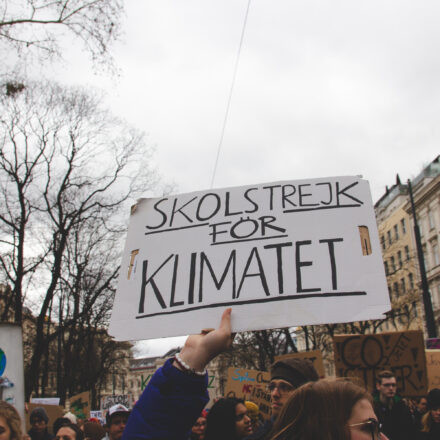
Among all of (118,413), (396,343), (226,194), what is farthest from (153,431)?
(396,343)

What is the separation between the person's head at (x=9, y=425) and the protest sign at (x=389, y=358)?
12.8ft

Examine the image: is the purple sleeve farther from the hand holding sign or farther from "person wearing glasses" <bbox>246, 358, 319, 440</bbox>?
"person wearing glasses" <bbox>246, 358, 319, 440</bbox>

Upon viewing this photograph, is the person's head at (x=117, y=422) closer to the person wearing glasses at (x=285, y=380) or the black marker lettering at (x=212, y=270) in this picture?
→ the person wearing glasses at (x=285, y=380)

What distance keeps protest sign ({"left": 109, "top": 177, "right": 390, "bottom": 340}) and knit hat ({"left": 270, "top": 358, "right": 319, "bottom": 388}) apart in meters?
1.27

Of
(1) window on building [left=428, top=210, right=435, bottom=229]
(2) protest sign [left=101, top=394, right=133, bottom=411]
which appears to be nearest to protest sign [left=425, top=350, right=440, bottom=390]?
(2) protest sign [left=101, top=394, right=133, bottom=411]

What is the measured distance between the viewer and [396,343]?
5.73m

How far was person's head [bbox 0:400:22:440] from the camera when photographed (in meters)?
2.29

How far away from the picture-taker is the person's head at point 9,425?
2291 mm

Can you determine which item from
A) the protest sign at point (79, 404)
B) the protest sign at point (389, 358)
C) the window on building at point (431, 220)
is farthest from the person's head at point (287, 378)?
the window on building at point (431, 220)

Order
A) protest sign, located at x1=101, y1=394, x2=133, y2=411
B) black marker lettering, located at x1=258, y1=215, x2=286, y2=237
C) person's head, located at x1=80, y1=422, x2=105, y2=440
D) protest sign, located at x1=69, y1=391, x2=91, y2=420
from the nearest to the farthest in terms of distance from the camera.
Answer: black marker lettering, located at x1=258, y1=215, x2=286, y2=237 < person's head, located at x1=80, y1=422, x2=105, y2=440 < protest sign, located at x1=69, y1=391, x2=91, y2=420 < protest sign, located at x1=101, y1=394, x2=133, y2=411

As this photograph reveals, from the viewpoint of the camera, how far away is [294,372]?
338 centimetres

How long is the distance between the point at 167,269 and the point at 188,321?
12.0 inches

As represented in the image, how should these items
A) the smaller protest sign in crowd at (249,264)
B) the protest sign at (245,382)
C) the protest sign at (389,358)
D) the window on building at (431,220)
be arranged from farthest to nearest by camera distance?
the window on building at (431,220)
the protest sign at (245,382)
the protest sign at (389,358)
the smaller protest sign in crowd at (249,264)

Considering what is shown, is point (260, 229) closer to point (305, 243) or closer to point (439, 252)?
point (305, 243)
